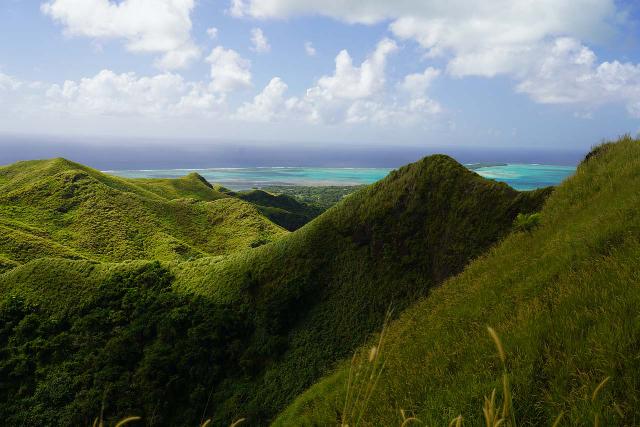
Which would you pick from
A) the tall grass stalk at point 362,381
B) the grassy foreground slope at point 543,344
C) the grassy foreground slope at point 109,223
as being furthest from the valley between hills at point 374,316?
the grassy foreground slope at point 109,223

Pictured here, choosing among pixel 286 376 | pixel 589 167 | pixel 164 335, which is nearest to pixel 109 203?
pixel 164 335

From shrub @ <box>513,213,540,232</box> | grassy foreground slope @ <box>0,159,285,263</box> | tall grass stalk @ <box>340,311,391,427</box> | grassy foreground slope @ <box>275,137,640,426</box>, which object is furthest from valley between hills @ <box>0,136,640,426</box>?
grassy foreground slope @ <box>0,159,285,263</box>

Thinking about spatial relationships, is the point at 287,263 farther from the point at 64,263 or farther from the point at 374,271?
the point at 64,263

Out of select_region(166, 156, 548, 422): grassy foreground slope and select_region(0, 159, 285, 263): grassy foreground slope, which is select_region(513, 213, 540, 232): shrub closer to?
select_region(166, 156, 548, 422): grassy foreground slope

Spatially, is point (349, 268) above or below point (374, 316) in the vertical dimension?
above

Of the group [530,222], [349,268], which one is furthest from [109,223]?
→ [530,222]

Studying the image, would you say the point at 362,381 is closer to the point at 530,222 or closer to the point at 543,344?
the point at 543,344
